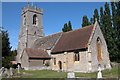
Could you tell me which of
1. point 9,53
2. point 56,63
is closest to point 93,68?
point 56,63

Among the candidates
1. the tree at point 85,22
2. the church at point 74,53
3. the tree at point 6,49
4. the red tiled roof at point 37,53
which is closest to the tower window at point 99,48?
the church at point 74,53

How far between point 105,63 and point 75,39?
6.86 metres

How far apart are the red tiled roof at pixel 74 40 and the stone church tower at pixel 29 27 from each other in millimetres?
13508

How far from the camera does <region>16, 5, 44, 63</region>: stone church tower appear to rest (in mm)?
41797

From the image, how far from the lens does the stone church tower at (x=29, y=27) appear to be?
41.8m

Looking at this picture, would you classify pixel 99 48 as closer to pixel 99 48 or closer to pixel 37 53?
pixel 99 48

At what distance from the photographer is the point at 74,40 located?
89.4 feet

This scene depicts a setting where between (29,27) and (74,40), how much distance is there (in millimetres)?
19545

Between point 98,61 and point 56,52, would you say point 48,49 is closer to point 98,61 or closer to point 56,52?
point 56,52

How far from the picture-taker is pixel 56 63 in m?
29.2

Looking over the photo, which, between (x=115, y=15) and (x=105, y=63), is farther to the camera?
(x=115, y=15)

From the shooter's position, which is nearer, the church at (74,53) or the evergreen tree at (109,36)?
the church at (74,53)

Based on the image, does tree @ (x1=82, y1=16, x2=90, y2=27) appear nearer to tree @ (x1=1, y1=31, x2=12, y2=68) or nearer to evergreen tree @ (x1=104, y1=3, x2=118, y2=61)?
evergreen tree @ (x1=104, y1=3, x2=118, y2=61)

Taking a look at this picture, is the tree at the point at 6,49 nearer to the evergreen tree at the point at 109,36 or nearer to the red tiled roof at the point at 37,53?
the red tiled roof at the point at 37,53
